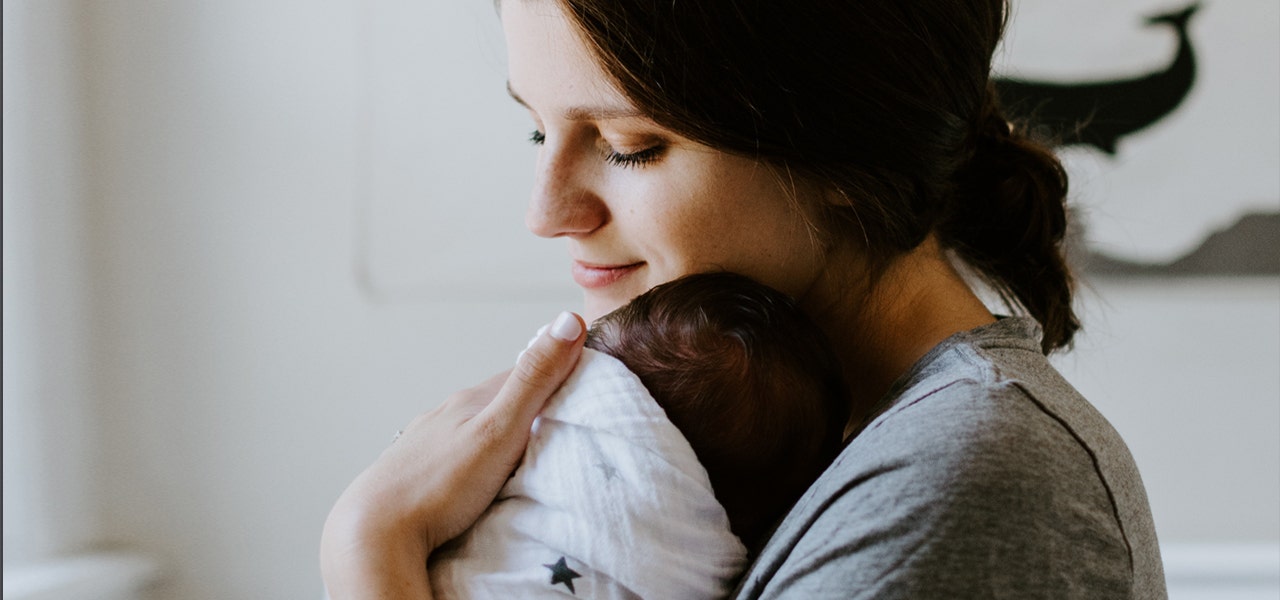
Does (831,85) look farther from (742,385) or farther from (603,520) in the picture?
(603,520)

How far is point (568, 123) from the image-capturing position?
871 mm

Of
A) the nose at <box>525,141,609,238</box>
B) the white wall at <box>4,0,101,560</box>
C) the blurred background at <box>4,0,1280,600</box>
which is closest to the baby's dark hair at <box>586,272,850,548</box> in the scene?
the nose at <box>525,141,609,238</box>

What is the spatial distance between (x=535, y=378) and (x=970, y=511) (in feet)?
1.27

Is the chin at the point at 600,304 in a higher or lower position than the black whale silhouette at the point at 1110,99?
lower

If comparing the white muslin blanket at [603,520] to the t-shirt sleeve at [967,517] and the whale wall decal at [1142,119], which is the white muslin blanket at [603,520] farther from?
the whale wall decal at [1142,119]

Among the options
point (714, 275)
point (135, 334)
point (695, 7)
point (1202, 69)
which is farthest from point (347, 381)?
point (1202, 69)

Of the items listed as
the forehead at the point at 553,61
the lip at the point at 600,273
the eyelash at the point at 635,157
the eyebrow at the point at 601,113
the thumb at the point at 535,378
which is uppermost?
the forehead at the point at 553,61

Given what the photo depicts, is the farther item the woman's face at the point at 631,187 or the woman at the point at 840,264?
the woman's face at the point at 631,187

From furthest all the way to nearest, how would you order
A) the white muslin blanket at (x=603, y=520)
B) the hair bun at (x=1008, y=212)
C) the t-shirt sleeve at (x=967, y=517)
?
the hair bun at (x=1008, y=212) → the white muslin blanket at (x=603, y=520) → the t-shirt sleeve at (x=967, y=517)

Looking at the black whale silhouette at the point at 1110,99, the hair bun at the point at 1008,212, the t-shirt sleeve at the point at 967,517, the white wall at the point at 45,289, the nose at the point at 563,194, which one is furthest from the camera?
the black whale silhouette at the point at 1110,99

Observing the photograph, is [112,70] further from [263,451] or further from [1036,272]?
[1036,272]

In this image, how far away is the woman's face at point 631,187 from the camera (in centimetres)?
84

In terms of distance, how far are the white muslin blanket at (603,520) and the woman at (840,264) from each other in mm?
31

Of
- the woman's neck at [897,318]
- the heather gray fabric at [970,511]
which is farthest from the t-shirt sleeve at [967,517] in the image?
the woman's neck at [897,318]
